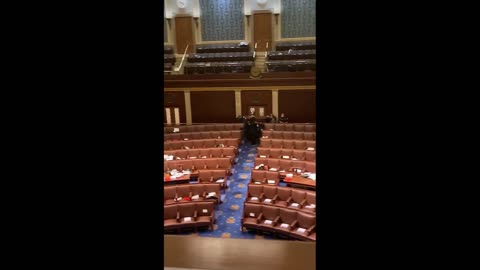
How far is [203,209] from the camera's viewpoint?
6762 mm

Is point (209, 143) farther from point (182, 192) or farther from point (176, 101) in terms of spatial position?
point (176, 101)

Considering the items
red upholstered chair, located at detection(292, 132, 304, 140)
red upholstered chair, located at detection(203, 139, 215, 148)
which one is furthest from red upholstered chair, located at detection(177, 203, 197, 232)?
red upholstered chair, located at detection(292, 132, 304, 140)

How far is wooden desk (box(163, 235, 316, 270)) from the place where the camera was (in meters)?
2.47

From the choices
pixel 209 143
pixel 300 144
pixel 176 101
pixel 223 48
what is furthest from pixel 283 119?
pixel 223 48

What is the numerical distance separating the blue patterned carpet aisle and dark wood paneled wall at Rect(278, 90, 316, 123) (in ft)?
12.0

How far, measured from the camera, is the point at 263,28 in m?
16.9

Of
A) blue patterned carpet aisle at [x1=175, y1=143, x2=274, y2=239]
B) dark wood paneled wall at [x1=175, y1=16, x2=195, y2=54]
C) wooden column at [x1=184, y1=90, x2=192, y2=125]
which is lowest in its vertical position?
blue patterned carpet aisle at [x1=175, y1=143, x2=274, y2=239]

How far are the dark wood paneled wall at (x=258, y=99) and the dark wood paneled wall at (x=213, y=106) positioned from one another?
493mm

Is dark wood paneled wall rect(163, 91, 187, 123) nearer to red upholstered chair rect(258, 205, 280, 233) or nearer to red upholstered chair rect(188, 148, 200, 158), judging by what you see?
red upholstered chair rect(188, 148, 200, 158)

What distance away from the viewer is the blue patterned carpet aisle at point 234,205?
21.7 feet

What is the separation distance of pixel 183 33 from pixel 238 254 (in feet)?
52.8
